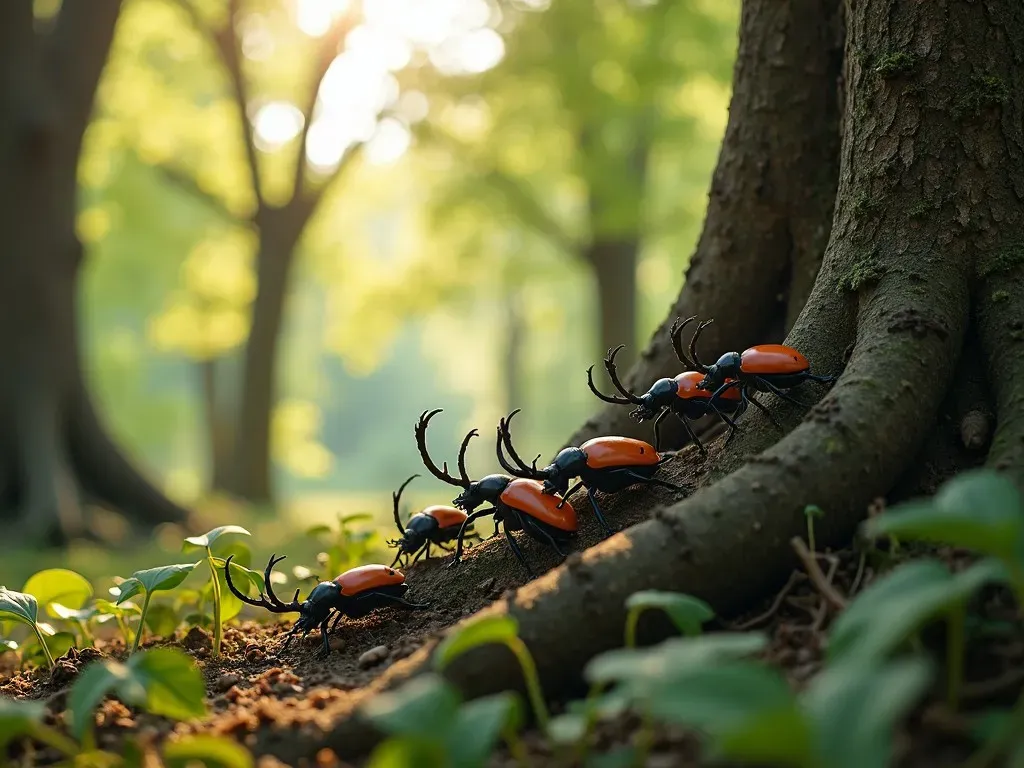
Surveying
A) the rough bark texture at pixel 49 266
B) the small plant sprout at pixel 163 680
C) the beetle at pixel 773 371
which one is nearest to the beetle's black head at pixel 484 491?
the beetle at pixel 773 371

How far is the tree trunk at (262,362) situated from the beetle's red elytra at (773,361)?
1295cm

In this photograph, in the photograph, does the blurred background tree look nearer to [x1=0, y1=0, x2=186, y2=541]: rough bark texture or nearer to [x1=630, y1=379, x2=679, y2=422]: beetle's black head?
[x1=0, y1=0, x2=186, y2=541]: rough bark texture

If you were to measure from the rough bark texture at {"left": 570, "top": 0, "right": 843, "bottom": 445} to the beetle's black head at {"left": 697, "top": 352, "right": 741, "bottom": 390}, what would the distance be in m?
1.00

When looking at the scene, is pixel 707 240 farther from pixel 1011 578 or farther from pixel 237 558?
pixel 1011 578

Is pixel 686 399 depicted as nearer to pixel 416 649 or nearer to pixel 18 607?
pixel 416 649

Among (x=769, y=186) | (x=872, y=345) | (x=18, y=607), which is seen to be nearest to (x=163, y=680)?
(x=18, y=607)

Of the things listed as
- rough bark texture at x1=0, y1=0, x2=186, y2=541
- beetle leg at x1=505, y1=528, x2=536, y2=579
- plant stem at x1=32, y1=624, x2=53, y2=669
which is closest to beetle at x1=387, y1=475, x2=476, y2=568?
beetle leg at x1=505, y1=528, x2=536, y2=579

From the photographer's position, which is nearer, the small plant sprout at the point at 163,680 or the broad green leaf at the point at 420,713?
the broad green leaf at the point at 420,713

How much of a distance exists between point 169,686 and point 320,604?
3.65 feet

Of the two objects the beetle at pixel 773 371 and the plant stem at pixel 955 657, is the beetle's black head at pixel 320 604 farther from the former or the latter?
the plant stem at pixel 955 657

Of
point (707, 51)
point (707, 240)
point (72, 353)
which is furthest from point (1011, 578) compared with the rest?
point (707, 51)

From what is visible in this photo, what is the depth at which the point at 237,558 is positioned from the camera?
3684mm

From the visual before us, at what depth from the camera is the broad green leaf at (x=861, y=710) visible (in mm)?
1171

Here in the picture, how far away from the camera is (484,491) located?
10.4 ft
